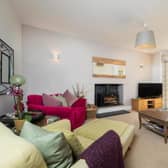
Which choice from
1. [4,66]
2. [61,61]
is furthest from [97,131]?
[61,61]

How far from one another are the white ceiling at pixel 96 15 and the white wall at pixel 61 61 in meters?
0.39

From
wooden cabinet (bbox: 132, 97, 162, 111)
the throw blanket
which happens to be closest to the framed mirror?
the throw blanket

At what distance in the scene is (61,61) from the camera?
176 inches

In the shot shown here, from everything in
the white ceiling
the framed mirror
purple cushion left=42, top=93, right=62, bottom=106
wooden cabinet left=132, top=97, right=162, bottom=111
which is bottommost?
wooden cabinet left=132, top=97, right=162, bottom=111

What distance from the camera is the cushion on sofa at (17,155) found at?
70 centimetres

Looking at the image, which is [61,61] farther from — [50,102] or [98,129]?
[98,129]

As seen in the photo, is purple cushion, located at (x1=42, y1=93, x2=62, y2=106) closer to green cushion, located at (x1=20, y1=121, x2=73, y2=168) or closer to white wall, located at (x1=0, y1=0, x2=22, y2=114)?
white wall, located at (x1=0, y1=0, x2=22, y2=114)

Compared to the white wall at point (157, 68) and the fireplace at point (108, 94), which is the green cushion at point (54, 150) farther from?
the white wall at point (157, 68)

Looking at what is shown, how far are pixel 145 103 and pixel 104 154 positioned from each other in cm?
521

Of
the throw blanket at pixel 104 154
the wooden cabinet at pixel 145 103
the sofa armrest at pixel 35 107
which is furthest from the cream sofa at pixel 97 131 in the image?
the wooden cabinet at pixel 145 103

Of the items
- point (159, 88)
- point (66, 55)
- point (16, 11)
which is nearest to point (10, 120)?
point (16, 11)

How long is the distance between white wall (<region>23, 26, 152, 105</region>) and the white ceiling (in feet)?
1.28

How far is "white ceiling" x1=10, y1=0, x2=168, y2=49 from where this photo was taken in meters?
2.63

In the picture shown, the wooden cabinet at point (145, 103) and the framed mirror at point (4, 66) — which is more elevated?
the framed mirror at point (4, 66)
